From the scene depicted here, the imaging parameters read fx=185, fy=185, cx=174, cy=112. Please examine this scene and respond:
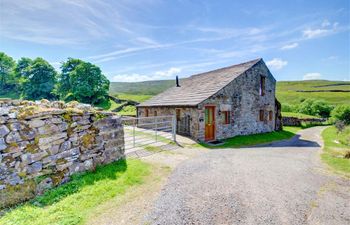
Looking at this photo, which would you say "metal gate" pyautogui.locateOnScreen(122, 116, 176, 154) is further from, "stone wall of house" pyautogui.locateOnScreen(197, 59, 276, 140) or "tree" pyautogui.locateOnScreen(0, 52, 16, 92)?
"tree" pyautogui.locateOnScreen(0, 52, 16, 92)

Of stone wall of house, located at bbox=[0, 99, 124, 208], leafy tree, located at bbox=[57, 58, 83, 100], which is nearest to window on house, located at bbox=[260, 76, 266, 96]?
stone wall of house, located at bbox=[0, 99, 124, 208]

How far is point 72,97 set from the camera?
3559 centimetres

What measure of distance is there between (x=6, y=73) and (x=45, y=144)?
6248cm

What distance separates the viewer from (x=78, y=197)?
450 cm

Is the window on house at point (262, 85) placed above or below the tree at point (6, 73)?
below

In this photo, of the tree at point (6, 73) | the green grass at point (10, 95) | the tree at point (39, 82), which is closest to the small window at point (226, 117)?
the tree at point (39, 82)

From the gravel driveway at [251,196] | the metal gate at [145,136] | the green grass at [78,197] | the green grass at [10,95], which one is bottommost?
the gravel driveway at [251,196]

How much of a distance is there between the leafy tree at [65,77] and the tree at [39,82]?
416cm

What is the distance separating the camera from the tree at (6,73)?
49.3 metres

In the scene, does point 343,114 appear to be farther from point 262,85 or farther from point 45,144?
point 45,144

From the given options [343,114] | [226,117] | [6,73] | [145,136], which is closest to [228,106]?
[226,117]

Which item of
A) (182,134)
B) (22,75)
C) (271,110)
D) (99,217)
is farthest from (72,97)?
(99,217)

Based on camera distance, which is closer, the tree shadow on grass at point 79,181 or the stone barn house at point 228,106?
the tree shadow on grass at point 79,181

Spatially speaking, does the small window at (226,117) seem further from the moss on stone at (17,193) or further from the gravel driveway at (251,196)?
the moss on stone at (17,193)
